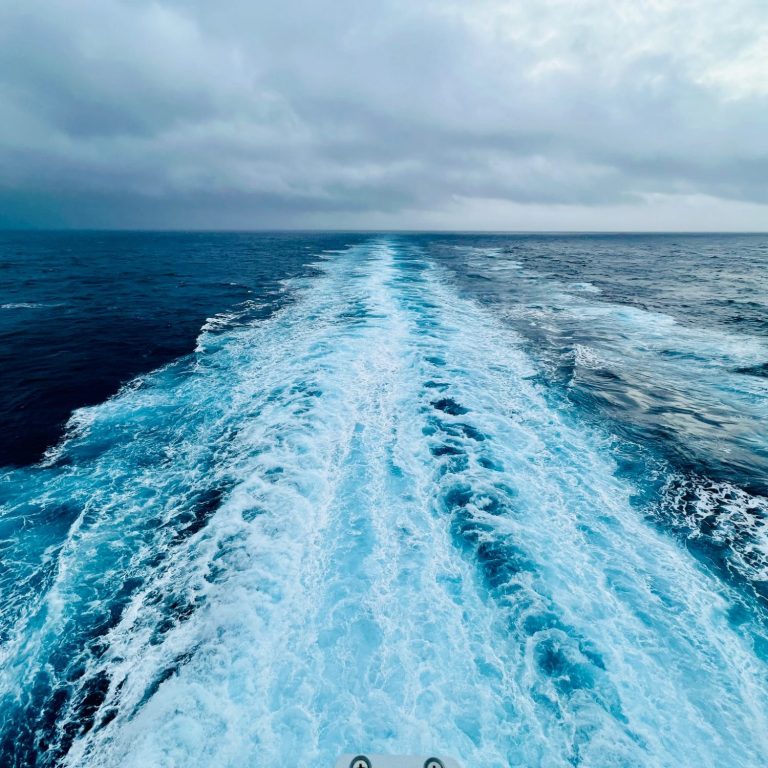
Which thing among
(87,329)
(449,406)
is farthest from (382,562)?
(87,329)

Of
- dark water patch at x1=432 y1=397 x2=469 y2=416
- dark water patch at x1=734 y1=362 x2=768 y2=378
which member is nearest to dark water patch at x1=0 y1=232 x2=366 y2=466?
dark water patch at x1=432 y1=397 x2=469 y2=416

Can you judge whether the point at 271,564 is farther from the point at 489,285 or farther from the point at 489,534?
the point at 489,285

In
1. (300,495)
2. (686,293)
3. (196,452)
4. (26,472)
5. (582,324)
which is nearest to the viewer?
(300,495)

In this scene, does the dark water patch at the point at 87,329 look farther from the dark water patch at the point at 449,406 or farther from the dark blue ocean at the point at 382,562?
the dark water patch at the point at 449,406

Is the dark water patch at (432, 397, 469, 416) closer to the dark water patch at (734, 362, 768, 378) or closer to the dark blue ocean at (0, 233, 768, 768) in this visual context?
the dark blue ocean at (0, 233, 768, 768)

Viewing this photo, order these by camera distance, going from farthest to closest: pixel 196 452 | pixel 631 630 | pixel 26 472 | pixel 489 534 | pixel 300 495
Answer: pixel 196 452 → pixel 26 472 → pixel 300 495 → pixel 489 534 → pixel 631 630

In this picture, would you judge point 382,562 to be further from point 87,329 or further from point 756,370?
point 87,329

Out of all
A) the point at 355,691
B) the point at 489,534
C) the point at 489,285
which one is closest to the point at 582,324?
the point at 489,285

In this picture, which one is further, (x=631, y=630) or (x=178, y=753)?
(x=631, y=630)
